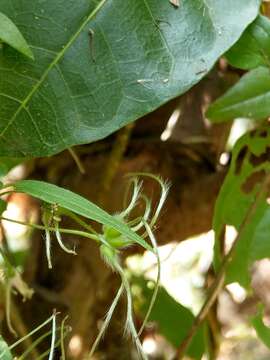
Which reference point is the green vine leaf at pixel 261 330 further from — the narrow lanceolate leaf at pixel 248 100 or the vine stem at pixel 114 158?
the vine stem at pixel 114 158

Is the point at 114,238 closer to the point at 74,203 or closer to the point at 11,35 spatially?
the point at 74,203

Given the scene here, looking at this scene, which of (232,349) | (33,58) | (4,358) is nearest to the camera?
(4,358)

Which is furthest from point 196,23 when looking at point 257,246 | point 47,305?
point 47,305

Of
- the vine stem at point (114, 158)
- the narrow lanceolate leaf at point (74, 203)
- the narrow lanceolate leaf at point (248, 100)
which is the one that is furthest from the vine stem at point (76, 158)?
the narrow lanceolate leaf at point (74, 203)

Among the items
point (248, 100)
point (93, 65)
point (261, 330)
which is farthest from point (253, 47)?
point (261, 330)

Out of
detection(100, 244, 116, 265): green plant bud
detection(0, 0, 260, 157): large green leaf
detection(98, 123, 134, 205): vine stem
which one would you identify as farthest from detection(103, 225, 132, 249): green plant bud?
detection(98, 123, 134, 205): vine stem

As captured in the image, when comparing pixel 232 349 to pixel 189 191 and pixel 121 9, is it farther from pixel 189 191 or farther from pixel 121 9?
pixel 121 9
